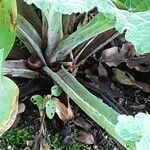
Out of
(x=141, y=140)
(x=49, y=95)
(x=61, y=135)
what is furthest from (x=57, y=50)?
(x=141, y=140)

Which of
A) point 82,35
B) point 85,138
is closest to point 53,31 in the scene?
point 82,35

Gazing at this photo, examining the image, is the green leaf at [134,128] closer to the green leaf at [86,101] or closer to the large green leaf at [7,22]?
the green leaf at [86,101]

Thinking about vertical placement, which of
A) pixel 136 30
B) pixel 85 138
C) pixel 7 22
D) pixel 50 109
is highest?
pixel 136 30

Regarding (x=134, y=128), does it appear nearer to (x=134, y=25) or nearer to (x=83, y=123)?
(x=134, y=25)

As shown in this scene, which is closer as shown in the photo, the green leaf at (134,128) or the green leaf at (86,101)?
the green leaf at (134,128)

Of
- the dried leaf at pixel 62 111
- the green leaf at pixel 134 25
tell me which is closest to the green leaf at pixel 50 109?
the dried leaf at pixel 62 111

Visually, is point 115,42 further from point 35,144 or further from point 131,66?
point 35,144

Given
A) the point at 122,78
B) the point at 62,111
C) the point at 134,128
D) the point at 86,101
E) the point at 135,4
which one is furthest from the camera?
the point at 122,78
